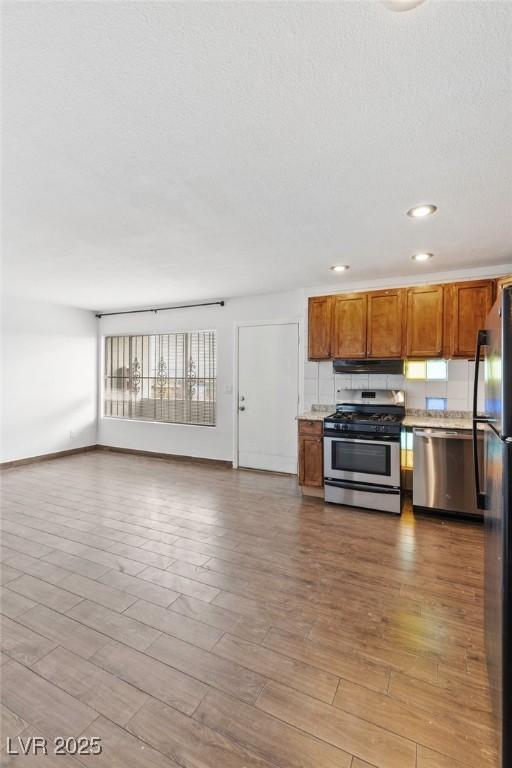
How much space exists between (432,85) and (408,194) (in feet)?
3.02

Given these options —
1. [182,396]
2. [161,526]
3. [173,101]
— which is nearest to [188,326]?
[182,396]

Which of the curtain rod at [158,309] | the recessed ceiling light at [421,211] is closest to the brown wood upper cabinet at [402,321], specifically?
the recessed ceiling light at [421,211]

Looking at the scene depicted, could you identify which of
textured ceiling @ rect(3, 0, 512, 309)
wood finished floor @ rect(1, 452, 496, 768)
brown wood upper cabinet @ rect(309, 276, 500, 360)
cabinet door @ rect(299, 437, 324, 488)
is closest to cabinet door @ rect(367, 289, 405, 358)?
brown wood upper cabinet @ rect(309, 276, 500, 360)

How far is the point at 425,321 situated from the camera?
12.9ft

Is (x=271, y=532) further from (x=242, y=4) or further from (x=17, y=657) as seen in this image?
(x=242, y=4)

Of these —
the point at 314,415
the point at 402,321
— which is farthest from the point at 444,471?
the point at 402,321

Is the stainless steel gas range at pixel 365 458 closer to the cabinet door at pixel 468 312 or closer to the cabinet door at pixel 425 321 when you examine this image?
the cabinet door at pixel 425 321

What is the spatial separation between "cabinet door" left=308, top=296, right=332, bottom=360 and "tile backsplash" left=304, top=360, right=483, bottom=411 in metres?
0.31

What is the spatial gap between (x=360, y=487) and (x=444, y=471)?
85 centimetres

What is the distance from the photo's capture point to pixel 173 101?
1.51 m

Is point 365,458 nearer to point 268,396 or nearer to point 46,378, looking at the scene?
point 268,396

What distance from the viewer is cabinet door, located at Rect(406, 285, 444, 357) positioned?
3.87 m

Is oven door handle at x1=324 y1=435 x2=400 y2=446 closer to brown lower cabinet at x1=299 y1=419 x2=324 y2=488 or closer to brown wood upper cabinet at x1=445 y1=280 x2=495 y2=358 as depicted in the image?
brown lower cabinet at x1=299 y1=419 x2=324 y2=488

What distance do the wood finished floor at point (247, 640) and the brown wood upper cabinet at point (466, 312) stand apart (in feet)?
5.95
